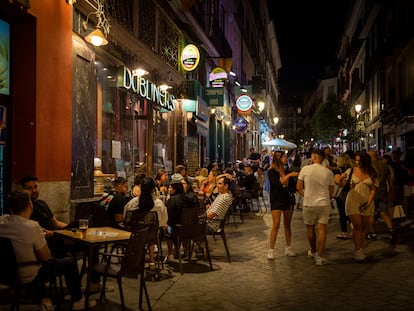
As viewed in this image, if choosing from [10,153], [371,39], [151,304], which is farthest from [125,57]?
[371,39]

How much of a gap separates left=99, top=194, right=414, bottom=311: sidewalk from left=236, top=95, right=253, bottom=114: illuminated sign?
1774 cm

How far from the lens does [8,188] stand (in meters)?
7.74

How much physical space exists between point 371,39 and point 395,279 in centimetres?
2915

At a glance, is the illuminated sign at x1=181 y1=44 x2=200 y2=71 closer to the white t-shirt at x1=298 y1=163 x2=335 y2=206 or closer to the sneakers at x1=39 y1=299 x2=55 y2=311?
the white t-shirt at x1=298 y1=163 x2=335 y2=206

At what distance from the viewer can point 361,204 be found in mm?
7957

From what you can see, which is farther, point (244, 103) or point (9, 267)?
point (244, 103)

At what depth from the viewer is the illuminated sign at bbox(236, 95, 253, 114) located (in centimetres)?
2648

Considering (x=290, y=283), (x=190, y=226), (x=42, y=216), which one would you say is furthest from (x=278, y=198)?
(x=42, y=216)

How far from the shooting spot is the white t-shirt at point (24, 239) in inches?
178

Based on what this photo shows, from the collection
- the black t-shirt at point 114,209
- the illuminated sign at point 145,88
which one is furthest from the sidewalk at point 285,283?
the illuminated sign at point 145,88

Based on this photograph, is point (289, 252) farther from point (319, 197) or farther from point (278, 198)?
point (319, 197)

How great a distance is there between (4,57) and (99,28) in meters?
2.20

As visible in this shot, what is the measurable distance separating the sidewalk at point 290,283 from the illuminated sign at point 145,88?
4463 millimetres

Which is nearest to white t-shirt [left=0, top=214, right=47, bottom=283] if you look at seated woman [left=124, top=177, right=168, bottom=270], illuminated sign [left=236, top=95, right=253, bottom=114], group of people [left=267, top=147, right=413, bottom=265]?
seated woman [left=124, top=177, right=168, bottom=270]
